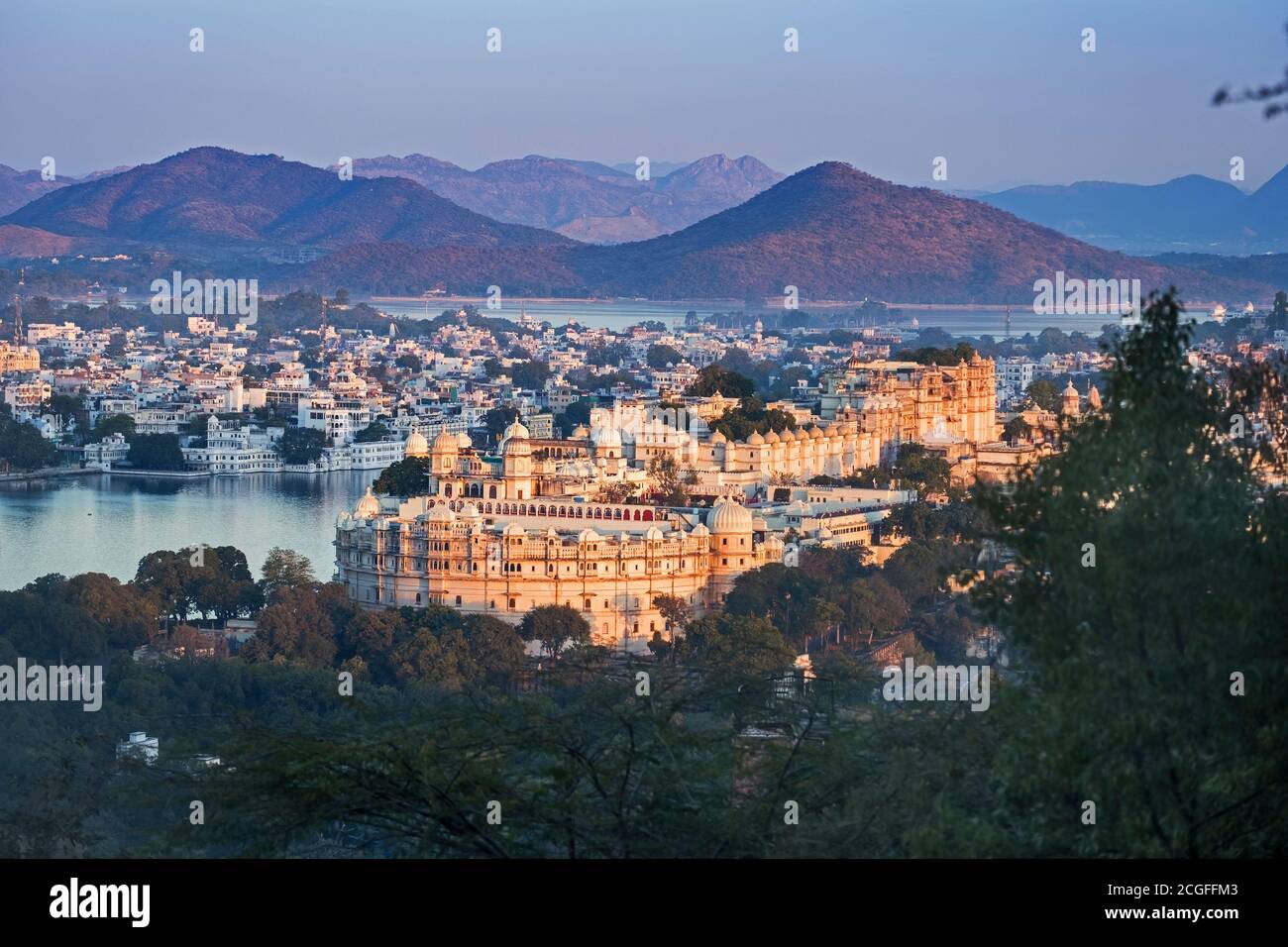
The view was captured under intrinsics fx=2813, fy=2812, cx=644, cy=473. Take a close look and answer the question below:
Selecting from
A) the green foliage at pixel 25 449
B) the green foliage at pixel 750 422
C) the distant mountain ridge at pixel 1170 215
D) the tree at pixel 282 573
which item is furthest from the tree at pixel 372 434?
the distant mountain ridge at pixel 1170 215

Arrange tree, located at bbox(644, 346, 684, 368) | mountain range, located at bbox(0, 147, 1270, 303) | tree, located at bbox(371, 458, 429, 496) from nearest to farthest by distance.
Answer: tree, located at bbox(371, 458, 429, 496) → tree, located at bbox(644, 346, 684, 368) → mountain range, located at bbox(0, 147, 1270, 303)

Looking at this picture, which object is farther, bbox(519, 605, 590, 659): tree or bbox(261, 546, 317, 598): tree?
bbox(261, 546, 317, 598): tree

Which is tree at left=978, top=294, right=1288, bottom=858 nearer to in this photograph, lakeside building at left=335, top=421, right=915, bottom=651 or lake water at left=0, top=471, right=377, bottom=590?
lakeside building at left=335, top=421, right=915, bottom=651

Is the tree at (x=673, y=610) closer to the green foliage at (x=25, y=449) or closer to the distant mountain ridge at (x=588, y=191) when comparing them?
the green foliage at (x=25, y=449)

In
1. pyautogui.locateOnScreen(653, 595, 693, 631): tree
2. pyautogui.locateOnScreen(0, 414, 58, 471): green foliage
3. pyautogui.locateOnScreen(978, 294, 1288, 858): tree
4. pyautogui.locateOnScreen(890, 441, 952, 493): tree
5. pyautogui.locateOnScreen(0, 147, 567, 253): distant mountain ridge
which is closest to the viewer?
pyautogui.locateOnScreen(978, 294, 1288, 858): tree

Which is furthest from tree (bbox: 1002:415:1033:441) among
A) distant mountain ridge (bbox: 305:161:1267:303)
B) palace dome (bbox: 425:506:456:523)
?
distant mountain ridge (bbox: 305:161:1267:303)

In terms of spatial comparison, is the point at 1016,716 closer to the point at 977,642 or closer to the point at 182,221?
the point at 977,642
